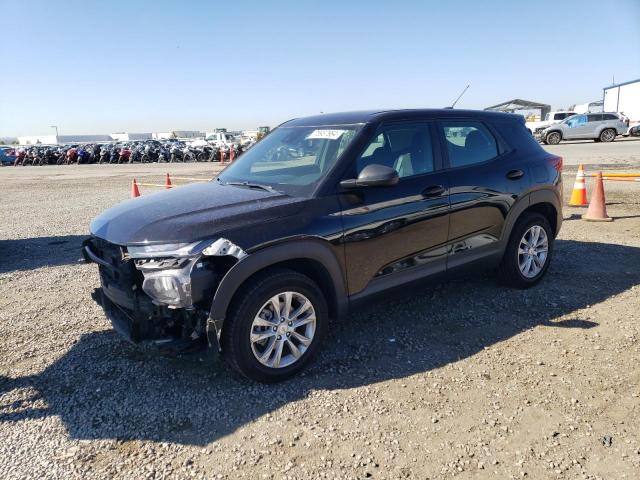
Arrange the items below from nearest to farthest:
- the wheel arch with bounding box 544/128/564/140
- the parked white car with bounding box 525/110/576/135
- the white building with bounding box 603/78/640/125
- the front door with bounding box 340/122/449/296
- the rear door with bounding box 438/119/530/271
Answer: the front door with bounding box 340/122/449/296 < the rear door with bounding box 438/119/530/271 < the wheel arch with bounding box 544/128/564/140 < the parked white car with bounding box 525/110/576/135 < the white building with bounding box 603/78/640/125

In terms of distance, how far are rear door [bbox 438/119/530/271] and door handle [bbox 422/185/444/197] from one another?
0.13 meters

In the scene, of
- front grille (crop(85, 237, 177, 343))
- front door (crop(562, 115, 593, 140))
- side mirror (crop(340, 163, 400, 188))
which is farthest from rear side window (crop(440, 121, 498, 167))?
front door (crop(562, 115, 593, 140))

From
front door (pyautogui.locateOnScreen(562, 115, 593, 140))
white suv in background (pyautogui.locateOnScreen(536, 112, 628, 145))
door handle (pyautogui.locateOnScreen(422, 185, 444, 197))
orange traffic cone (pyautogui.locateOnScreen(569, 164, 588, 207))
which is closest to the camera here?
door handle (pyautogui.locateOnScreen(422, 185, 444, 197))

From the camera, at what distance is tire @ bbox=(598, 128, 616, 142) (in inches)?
1146

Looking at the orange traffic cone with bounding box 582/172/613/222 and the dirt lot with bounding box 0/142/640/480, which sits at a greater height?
the orange traffic cone with bounding box 582/172/613/222

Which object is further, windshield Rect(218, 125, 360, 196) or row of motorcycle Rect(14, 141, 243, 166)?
row of motorcycle Rect(14, 141, 243, 166)

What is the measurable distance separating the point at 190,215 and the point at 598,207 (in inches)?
288

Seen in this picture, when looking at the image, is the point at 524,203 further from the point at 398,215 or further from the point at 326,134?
the point at 326,134

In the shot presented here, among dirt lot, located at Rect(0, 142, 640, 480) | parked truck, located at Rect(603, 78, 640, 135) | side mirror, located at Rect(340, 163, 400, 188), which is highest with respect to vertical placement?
parked truck, located at Rect(603, 78, 640, 135)

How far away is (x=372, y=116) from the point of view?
4.01 meters

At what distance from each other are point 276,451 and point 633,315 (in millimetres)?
3472

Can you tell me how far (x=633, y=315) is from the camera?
4.36 metres

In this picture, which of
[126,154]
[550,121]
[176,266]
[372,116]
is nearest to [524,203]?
[372,116]

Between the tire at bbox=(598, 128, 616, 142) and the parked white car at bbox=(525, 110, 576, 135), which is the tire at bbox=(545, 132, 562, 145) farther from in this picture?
the parked white car at bbox=(525, 110, 576, 135)
